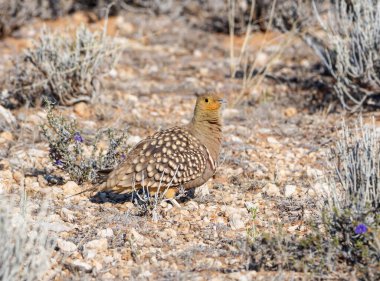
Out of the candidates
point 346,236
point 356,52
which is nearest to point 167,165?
point 346,236

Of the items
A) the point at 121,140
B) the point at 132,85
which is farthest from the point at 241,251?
the point at 132,85

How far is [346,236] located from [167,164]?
60.1 inches

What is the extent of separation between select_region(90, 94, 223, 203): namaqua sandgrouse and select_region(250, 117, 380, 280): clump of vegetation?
966 mm

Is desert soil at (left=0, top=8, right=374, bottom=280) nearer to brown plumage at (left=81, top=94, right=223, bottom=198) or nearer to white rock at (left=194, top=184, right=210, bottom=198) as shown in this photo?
white rock at (left=194, top=184, right=210, bottom=198)

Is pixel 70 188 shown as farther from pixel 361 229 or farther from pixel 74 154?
pixel 361 229

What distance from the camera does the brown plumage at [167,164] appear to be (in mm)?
5105

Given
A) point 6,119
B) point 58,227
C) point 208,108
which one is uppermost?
point 208,108

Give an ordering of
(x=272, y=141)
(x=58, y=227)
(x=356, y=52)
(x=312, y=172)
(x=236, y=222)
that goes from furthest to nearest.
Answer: (x=356, y=52) → (x=272, y=141) → (x=312, y=172) → (x=236, y=222) → (x=58, y=227)

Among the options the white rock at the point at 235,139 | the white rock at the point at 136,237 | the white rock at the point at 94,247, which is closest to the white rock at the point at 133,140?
the white rock at the point at 235,139

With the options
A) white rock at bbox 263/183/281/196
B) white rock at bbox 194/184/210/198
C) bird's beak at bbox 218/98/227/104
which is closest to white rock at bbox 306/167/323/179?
white rock at bbox 263/183/281/196

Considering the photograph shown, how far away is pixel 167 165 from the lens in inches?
203

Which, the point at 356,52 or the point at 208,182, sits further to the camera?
the point at 356,52

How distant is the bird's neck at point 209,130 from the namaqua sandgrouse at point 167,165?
11 mm

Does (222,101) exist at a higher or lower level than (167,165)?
higher
